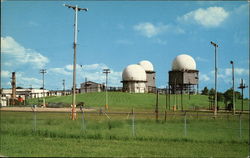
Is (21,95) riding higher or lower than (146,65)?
lower

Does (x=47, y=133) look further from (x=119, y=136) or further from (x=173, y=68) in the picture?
(x=173, y=68)

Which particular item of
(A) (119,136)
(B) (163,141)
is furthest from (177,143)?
(A) (119,136)

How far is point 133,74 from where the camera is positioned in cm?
8575

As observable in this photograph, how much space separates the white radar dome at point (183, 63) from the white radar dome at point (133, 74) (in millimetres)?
9052

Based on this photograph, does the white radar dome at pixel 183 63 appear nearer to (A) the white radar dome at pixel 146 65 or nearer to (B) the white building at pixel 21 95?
(A) the white radar dome at pixel 146 65

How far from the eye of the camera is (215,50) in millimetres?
34812

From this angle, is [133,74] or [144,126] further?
[133,74]

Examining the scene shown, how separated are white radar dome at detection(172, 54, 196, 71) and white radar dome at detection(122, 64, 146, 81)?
29.7ft

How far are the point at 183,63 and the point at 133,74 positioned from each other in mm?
13588

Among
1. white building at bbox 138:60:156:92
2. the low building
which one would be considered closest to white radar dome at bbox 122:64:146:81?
the low building

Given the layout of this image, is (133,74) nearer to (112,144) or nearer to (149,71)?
(149,71)

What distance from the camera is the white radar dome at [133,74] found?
281ft

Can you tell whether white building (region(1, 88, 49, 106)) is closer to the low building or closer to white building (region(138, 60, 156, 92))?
the low building

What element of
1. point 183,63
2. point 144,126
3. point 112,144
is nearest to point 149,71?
point 183,63
